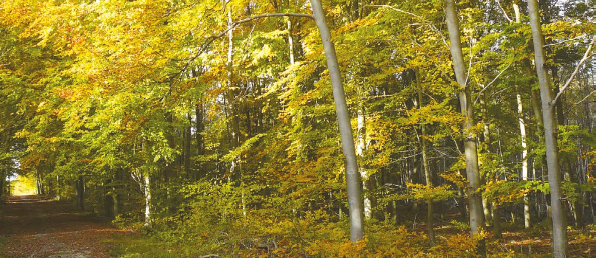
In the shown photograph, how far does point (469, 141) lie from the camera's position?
23.5ft

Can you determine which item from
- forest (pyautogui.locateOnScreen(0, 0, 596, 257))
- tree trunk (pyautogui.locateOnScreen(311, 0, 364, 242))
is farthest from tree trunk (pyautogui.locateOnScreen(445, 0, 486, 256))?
tree trunk (pyautogui.locateOnScreen(311, 0, 364, 242))

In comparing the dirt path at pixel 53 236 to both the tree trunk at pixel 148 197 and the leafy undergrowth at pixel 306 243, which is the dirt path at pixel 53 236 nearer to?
the leafy undergrowth at pixel 306 243

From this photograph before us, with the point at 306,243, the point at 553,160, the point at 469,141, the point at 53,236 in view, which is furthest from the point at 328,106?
the point at 53,236

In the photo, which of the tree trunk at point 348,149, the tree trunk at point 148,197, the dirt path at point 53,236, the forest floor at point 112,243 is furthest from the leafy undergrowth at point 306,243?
the tree trunk at point 148,197

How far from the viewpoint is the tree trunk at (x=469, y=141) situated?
7000 mm

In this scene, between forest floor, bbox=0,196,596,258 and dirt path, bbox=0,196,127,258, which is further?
dirt path, bbox=0,196,127,258

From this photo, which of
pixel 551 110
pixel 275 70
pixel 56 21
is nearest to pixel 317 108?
pixel 275 70

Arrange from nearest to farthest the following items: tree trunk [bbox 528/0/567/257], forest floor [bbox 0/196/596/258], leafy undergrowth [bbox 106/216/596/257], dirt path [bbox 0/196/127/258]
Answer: tree trunk [bbox 528/0/567/257]
leafy undergrowth [bbox 106/216/596/257]
forest floor [bbox 0/196/596/258]
dirt path [bbox 0/196/127/258]

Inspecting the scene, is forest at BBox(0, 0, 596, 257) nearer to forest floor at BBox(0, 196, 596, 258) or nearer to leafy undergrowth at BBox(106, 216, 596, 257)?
leafy undergrowth at BBox(106, 216, 596, 257)

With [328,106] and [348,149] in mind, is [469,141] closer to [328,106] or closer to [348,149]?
[348,149]

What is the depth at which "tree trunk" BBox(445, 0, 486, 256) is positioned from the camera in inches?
276

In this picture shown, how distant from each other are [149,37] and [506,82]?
24.9ft

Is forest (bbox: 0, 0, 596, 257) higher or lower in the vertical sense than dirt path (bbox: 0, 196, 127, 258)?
higher

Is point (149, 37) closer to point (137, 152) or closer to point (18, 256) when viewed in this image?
point (18, 256)
